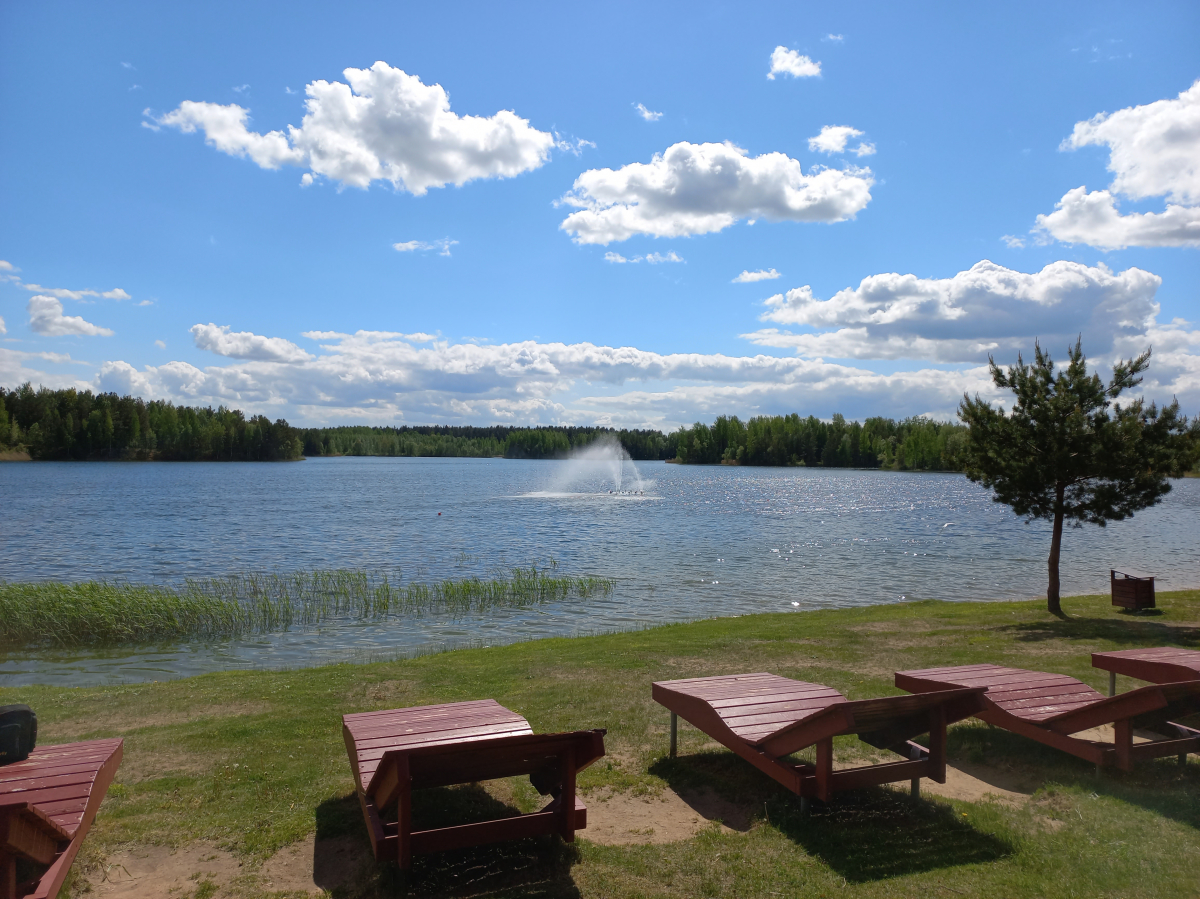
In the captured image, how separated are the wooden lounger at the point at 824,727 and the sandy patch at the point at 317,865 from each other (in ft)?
9.72

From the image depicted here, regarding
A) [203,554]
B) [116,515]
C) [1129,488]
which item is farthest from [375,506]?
[1129,488]

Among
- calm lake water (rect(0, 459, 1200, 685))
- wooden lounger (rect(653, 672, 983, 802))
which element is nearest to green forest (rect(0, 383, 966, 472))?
calm lake water (rect(0, 459, 1200, 685))

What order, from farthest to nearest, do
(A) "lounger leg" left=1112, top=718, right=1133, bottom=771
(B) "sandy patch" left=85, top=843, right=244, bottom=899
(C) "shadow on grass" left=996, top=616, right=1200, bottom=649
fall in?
(C) "shadow on grass" left=996, top=616, right=1200, bottom=649, (A) "lounger leg" left=1112, top=718, right=1133, bottom=771, (B) "sandy patch" left=85, top=843, right=244, bottom=899

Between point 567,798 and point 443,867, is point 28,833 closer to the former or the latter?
point 443,867

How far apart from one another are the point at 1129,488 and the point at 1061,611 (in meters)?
3.32

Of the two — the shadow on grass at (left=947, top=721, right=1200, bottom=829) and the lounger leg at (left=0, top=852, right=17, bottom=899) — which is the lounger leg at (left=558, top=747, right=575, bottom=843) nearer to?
the lounger leg at (left=0, top=852, right=17, bottom=899)

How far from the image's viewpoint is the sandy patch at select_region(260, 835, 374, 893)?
477cm

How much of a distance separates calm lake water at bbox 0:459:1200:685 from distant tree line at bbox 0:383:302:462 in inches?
2874

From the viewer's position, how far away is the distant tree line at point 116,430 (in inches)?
4840

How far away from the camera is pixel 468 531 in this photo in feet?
133

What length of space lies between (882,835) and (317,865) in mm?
4021

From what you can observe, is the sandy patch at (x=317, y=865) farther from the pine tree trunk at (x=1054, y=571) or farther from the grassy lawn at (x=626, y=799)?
the pine tree trunk at (x=1054, y=571)

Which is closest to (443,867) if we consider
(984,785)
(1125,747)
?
(984,785)

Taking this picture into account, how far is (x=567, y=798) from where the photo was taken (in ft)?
15.9
